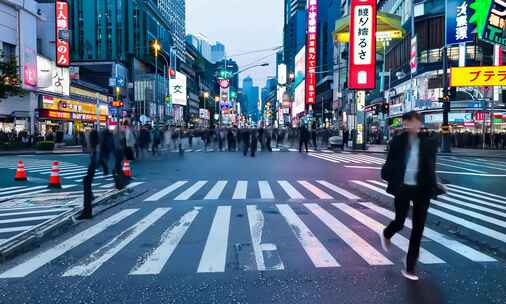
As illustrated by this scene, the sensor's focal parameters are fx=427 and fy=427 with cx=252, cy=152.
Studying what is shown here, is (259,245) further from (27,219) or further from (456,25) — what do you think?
(456,25)

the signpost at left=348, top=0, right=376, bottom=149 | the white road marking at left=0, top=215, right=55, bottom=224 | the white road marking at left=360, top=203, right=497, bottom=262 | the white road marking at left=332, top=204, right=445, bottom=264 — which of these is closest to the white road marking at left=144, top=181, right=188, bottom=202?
the white road marking at left=0, top=215, right=55, bottom=224

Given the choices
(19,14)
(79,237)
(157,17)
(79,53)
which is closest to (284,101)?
(157,17)

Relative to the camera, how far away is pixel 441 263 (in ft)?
17.2

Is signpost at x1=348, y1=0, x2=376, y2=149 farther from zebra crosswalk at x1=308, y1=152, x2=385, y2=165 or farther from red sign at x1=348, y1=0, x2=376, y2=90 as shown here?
zebra crosswalk at x1=308, y1=152, x2=385, y2=165

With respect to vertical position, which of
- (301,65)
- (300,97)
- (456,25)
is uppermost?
(301,65)

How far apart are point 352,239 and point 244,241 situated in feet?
5.31

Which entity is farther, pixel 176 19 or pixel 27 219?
pixel 176 19

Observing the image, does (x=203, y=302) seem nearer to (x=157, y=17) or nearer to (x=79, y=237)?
(x=79, y=237)

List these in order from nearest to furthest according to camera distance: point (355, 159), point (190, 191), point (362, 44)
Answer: point (190, 191) < point (355, 159) < point (362, 44)

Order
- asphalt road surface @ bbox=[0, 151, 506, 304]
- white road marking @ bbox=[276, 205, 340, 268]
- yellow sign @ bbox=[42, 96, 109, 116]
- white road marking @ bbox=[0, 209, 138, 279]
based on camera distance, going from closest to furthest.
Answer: asphalt road surface @ bbox=[0, 151, 506, 304] → white road marking @ bbox=[0, 209, 138, 279] → white road marking @ bbox=[276, 205, 340, 268] → yellow sign @ bbox=[42, 96, 109, 116]

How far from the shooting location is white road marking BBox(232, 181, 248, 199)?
10531 mm

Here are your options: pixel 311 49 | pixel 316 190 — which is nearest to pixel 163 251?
pixel 316 190

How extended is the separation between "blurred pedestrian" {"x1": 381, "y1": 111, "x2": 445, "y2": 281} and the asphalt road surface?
47cm

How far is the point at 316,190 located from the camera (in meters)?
11.6
